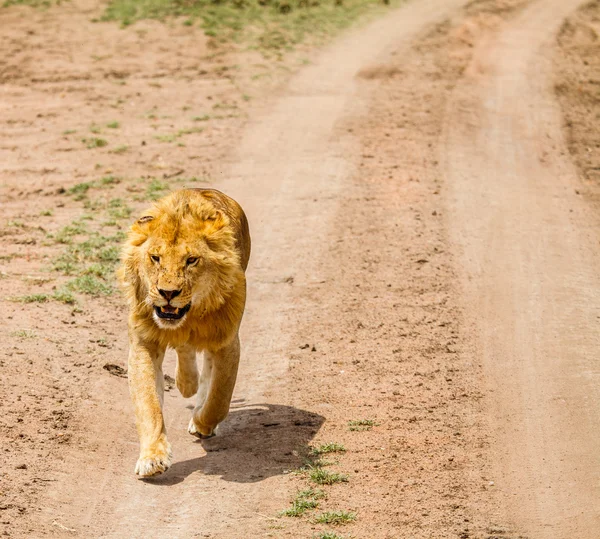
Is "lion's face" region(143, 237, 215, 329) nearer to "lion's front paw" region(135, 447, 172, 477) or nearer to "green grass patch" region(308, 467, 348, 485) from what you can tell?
"lion's front paw" region(135, 447, 172, 477)

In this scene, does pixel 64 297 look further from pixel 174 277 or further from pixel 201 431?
pixel 174 277

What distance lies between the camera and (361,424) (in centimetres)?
784

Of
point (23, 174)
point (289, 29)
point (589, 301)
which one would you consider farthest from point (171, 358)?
point (289, 29)

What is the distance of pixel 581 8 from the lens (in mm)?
24906

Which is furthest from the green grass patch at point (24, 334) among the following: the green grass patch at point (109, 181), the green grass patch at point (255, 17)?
the green grass patch at point (255, 17)

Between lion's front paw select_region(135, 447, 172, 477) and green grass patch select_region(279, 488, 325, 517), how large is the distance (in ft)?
2.74

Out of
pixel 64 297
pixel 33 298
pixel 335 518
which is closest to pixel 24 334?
pixel 33 298

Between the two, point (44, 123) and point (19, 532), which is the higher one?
point (19, 532)

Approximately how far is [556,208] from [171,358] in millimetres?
6144

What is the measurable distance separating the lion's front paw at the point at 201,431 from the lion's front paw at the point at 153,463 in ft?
2.47

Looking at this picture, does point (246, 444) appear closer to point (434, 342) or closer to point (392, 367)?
point (392, 367)

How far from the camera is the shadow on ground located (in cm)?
707

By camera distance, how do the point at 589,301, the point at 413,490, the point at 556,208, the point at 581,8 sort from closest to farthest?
1. the point at 413,490
2. the point at 589,301
3. the point at 556,208
4. the point at 581,8

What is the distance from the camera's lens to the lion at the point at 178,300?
6656 mm
